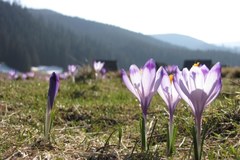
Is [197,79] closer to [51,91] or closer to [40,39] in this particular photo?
[51,91]

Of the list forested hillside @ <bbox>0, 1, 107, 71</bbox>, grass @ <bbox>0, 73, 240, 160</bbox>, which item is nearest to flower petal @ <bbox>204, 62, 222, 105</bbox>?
grass @ <bbox>0, 73, 240, 160</bbox>

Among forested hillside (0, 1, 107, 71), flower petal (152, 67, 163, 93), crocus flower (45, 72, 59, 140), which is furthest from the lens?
forested hillside (0, 1, 107, 71)

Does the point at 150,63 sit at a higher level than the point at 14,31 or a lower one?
lower

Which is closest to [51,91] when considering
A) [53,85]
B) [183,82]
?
[53,85]

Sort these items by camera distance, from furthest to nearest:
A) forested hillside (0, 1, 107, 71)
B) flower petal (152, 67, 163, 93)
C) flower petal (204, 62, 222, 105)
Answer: forested hillside (0, 1, 107, 71) < flower petal (152, 67, 163, 93) < flower petal (204, 62, 222, 105)

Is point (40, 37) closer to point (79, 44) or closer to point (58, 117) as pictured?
point (79, 44)

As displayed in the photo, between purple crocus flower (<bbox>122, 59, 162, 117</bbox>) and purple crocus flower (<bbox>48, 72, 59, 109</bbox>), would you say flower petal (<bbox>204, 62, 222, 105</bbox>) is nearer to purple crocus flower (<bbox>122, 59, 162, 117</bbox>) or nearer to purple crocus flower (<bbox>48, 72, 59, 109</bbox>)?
purple crocus flower (<bbox>122, 59, 162, 117</bbox>)

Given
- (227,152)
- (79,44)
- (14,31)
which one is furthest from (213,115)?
(79,44)

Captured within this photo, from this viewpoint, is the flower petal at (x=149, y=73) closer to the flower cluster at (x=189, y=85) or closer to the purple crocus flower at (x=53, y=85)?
the flower cluster at (x=189, y=85)
